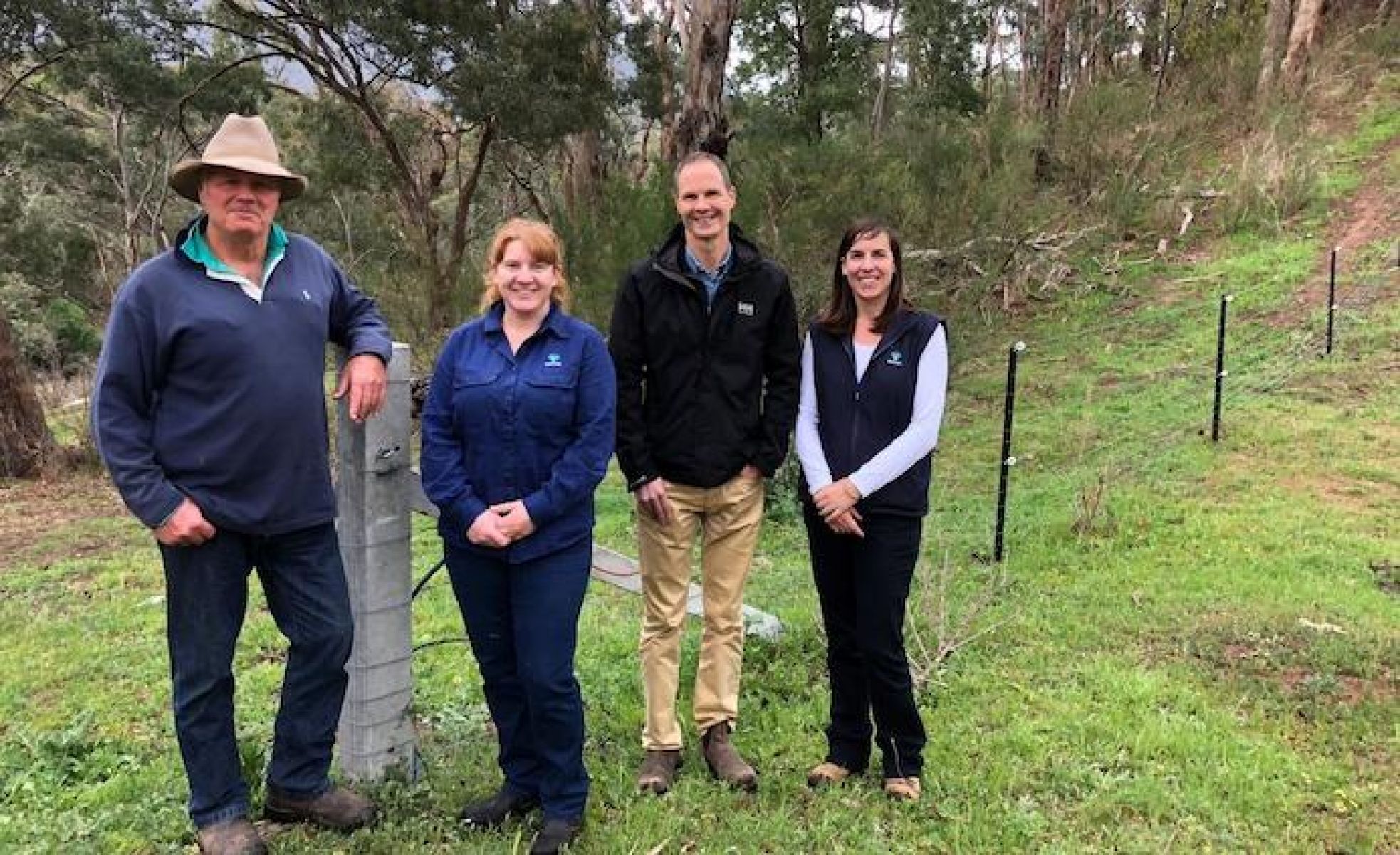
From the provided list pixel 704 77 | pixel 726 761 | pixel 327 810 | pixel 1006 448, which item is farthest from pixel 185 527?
pixel 704 77

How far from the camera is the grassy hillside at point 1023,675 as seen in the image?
124 inches

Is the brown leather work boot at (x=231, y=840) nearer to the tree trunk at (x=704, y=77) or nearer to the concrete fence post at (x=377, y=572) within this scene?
the concrete fence post at (x=377, y=572)

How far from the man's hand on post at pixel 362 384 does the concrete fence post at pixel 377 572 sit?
7 centimetres

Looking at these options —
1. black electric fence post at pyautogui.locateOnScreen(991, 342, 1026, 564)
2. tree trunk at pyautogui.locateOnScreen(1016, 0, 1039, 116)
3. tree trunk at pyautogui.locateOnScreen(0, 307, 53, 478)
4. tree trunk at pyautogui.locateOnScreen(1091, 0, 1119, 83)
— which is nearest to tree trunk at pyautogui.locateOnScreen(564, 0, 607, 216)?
tree trunk at pyautogui.locateOnScreen(1016, 0, 1039, 116)

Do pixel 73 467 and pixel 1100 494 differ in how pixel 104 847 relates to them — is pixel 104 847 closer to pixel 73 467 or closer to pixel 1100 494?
pixel 1100 494

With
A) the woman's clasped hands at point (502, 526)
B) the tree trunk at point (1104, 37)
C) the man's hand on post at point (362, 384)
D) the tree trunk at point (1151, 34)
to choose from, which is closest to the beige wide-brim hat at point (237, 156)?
the man's hand on post at point (362, 384)

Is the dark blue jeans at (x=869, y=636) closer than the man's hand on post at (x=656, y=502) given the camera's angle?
Yes

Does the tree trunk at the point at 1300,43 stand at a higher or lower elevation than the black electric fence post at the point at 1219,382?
higher

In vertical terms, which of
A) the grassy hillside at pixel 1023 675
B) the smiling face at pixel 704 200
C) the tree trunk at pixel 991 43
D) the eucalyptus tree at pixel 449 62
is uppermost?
the tree trunk at pixel 991 43

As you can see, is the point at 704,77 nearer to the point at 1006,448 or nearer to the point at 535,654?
the point at 1006,448

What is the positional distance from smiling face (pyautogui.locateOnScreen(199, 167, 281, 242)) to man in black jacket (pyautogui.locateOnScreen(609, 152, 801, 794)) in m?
1.08

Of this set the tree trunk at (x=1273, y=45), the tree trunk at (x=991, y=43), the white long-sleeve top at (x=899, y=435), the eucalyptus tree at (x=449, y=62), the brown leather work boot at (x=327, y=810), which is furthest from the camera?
the tree trunk at (x=991, y=43)

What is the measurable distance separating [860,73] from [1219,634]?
72.9 ft

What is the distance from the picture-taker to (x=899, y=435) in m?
3.12
